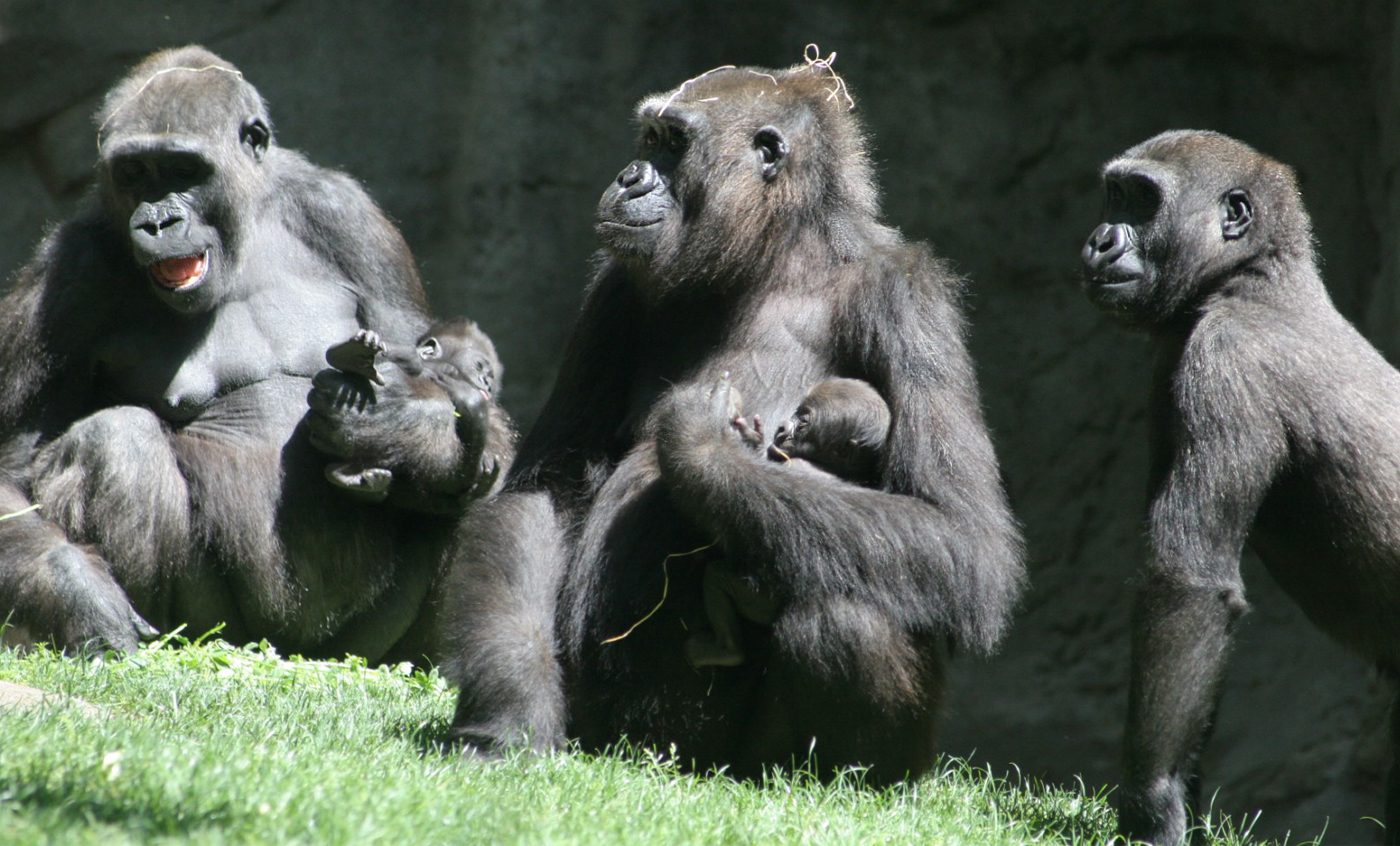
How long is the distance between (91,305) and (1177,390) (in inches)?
174

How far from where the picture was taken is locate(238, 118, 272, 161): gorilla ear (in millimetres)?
7422

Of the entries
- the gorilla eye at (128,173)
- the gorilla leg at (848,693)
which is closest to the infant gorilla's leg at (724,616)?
the gorilla leg at (848,693)

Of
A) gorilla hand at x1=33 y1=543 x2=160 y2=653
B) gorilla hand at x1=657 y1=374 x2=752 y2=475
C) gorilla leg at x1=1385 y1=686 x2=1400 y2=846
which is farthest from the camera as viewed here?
gorilla hand at x1=33 y1=543 x2=160 y2=653

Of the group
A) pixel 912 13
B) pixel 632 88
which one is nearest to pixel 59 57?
pixel 632 88

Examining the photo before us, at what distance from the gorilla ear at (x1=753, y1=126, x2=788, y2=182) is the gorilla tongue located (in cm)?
257

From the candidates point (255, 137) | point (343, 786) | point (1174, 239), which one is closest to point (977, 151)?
point (255, 137)

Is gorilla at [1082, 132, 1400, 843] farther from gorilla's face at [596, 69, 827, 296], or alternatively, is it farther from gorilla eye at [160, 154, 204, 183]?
gorilla eye at [160, 154, 204, 183]

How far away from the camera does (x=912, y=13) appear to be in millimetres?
10258

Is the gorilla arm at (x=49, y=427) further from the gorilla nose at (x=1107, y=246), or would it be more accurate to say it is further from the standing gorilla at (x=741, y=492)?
the gorilla nose at (x=1107, y=246)

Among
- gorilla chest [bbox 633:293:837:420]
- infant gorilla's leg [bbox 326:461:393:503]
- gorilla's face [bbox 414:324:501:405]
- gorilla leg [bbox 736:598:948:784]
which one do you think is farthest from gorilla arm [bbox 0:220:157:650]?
gorilla leg [bbox 736:598:948:784]

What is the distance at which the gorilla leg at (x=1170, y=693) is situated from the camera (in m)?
4.99

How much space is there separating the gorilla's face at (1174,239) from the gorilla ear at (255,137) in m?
3.65

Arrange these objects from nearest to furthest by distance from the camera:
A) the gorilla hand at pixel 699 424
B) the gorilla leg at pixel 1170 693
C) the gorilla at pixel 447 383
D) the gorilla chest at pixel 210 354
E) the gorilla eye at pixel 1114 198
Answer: the gorilla leg at pixel 1170 693, the gorilla hand at pixel 699 424, the gorilla eye at pixel 1114 198, the gorilla at pixel 447 383, the gorilla chest at pixel 210 354

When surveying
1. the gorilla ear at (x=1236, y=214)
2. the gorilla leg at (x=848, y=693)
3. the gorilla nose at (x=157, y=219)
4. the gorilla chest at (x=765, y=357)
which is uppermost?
the gorilla ear at (x=1236, y=214)
